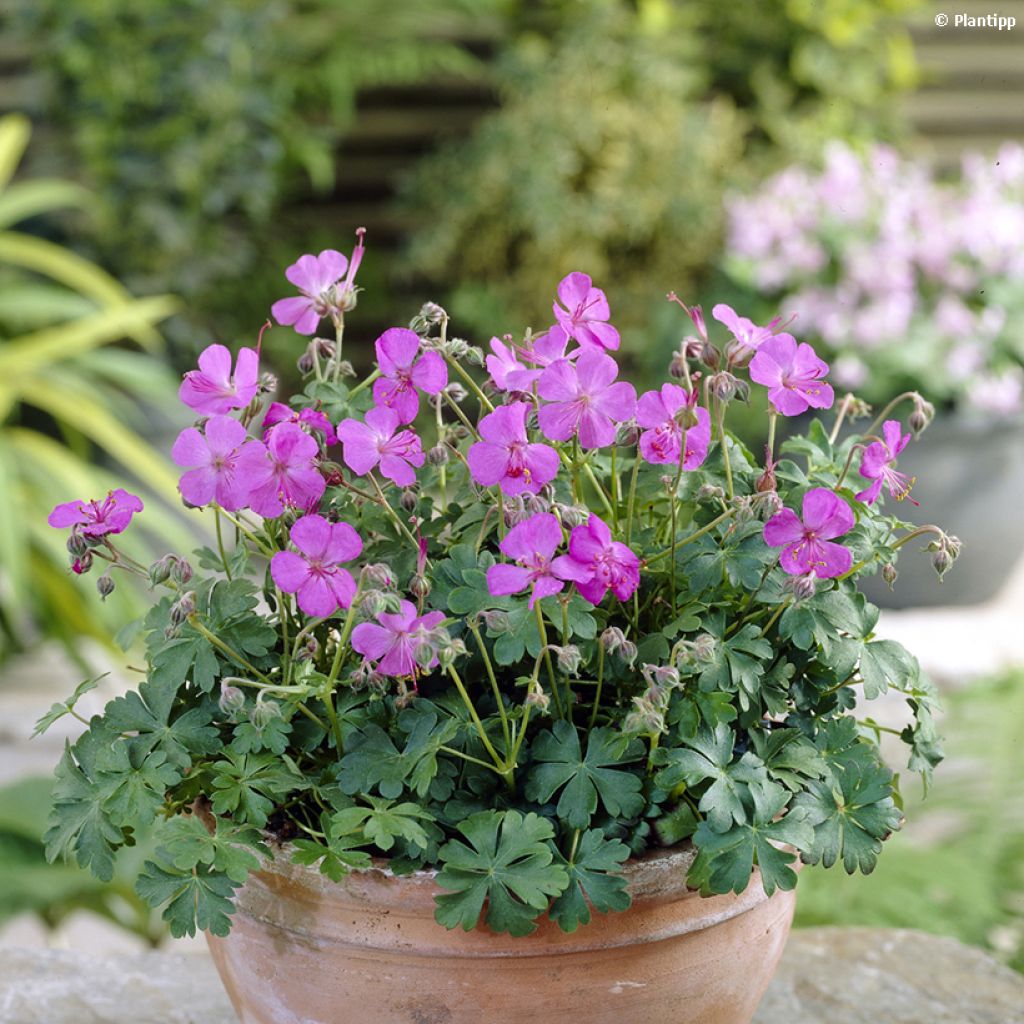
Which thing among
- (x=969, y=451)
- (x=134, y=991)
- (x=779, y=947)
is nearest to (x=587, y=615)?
(x=779, y=947)

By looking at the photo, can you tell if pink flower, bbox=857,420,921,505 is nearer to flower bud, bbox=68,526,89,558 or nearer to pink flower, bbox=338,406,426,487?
pink flower, bbox=338,406,426,487

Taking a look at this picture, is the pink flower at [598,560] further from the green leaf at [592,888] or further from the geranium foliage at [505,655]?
the green leaf at [592,888]

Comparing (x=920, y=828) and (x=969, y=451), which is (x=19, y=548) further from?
(x=969, y=451)

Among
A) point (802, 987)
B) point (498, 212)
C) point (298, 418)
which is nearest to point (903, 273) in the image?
point (498, 212)

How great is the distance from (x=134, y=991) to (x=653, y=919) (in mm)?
475

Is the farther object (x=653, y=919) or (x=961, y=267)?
(x=961, y=267)

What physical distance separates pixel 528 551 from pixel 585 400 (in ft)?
0.28

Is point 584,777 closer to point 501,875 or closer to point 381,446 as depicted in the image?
point 501,875

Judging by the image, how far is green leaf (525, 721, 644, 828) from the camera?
2.38 ft

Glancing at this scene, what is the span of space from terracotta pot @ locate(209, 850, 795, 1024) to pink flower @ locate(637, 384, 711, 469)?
22cm

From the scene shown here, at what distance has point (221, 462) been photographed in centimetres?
73

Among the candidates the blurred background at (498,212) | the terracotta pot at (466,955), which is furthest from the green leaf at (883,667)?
the blurred background at (498,212)

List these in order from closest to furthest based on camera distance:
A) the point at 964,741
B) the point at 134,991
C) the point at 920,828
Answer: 1. the point at 134,991
2. the point at 964,741
3. the point at 920,828

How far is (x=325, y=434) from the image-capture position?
78 cm
